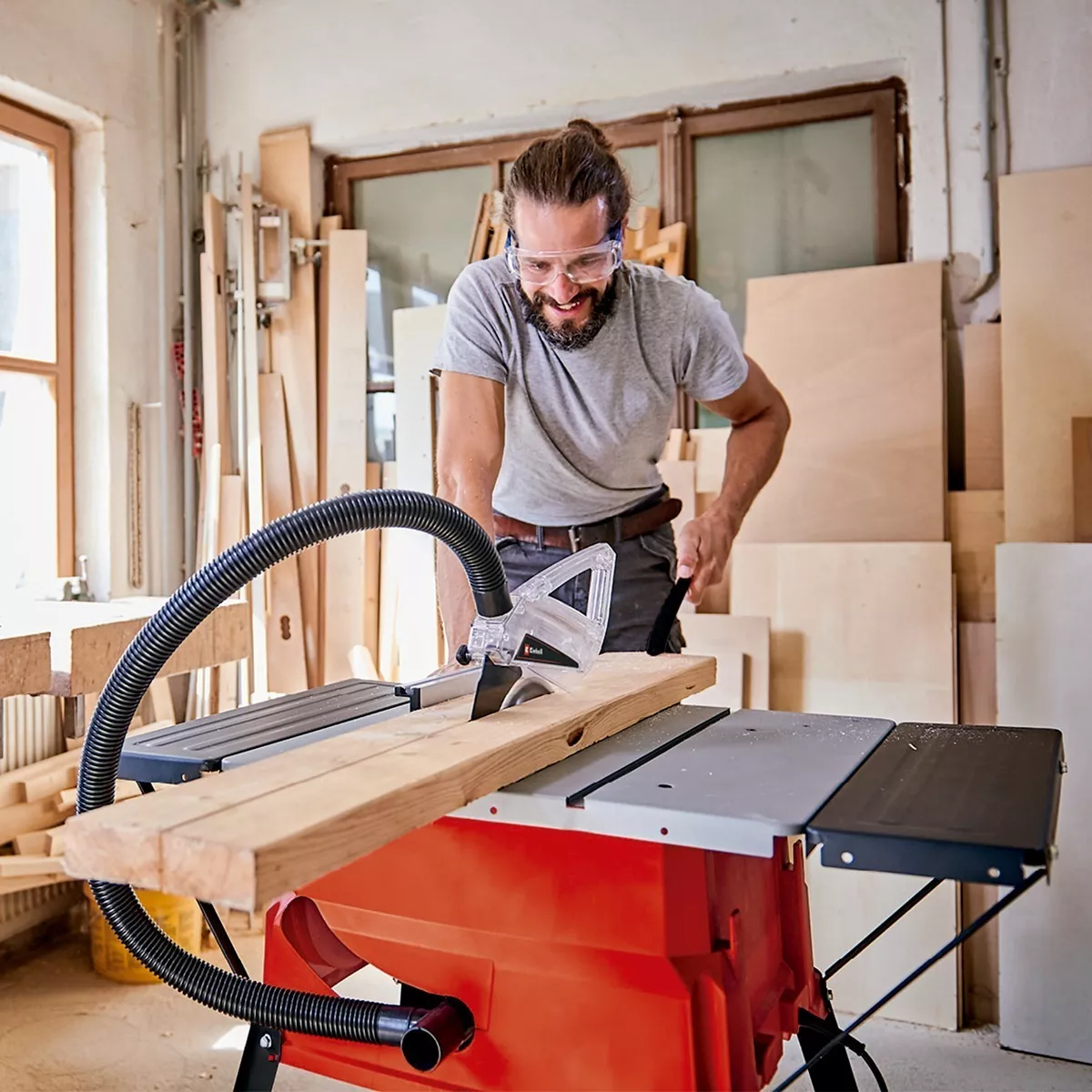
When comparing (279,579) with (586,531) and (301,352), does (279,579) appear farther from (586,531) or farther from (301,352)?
(586,531)

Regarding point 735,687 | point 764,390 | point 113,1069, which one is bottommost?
point 113,1069

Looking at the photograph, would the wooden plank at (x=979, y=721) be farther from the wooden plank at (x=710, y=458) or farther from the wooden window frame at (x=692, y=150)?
the wooden window frame at (x=692, y=150)

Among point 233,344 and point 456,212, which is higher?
point 456,212

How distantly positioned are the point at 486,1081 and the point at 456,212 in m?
2.79

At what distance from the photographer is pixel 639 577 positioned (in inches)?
86.9

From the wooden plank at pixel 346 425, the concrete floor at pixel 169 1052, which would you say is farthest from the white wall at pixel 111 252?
the concrete floor at pixel 169 1052

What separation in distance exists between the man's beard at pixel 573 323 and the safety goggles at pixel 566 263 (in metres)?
0.09

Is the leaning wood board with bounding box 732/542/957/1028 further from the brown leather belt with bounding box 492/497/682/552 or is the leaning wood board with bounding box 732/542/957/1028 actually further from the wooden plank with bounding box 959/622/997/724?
the brown leather belt with bounding box 492/497/682/552

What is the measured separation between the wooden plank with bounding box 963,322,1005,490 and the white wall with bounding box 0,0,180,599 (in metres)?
2.42

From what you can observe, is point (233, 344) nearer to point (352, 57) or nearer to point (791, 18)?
point (352, 57)

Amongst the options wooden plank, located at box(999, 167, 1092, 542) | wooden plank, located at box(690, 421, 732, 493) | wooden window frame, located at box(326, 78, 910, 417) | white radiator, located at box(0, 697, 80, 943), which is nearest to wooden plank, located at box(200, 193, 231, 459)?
wooden window frame, located at box(326, 78, 910, 417)

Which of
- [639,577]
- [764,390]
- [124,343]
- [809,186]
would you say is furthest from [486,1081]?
[124,343]

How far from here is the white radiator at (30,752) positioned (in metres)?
2.88

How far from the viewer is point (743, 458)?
7.54 ft
